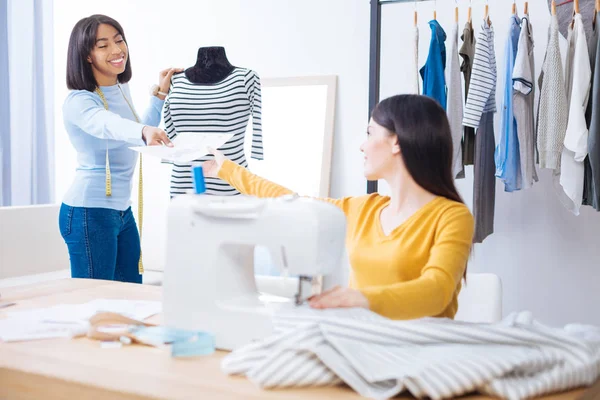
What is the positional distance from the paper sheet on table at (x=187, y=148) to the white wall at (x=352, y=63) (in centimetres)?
212

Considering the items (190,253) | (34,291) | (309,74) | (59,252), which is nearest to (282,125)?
(309,74)

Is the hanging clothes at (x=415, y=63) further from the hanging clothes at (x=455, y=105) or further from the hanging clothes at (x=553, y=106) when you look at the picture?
the hanging clothes at (x=553, y=106)

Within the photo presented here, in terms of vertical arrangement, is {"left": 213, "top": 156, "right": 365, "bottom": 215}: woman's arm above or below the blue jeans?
above

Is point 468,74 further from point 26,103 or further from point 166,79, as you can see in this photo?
point 26,103

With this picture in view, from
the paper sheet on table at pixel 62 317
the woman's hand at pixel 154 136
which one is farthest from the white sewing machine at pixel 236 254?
the woman's hand at pixel 154 136

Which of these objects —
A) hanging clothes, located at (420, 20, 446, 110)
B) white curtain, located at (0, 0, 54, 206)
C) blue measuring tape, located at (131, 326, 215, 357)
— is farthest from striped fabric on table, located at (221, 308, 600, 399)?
white curtain, located at (0, 0, 54, 206)

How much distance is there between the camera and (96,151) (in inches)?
108

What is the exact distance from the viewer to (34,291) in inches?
73.0

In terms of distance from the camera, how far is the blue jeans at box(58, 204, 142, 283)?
2.61 meters

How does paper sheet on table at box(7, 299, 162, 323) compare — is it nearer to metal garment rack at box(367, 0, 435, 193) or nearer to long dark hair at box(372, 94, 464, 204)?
long dark hair at box(372, 94, 464, 204)

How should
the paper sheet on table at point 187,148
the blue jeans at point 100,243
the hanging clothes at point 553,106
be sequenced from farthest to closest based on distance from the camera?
the hanging clothes at point 553,106 → the blue jeans at point 100,243 → the paper sheet on table at point 187,148

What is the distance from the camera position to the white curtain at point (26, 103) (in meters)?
4.55

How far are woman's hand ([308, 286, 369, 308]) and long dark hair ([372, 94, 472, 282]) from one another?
1.58 ft

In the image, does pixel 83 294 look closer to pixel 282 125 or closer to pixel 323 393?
pixel 323 393
